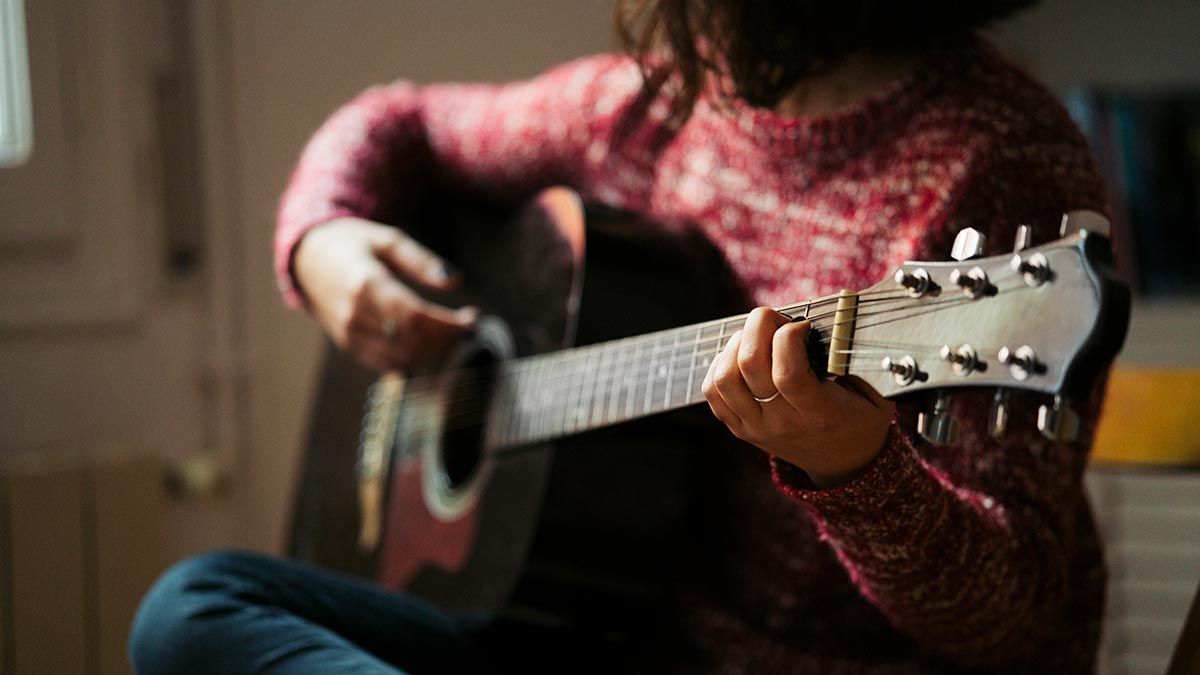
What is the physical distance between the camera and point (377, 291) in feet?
3.70

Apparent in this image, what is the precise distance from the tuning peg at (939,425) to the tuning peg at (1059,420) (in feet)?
0.16

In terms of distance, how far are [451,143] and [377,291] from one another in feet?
0.86

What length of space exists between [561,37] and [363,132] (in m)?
0.57

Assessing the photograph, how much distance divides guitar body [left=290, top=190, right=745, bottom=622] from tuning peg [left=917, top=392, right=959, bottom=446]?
1.12ft

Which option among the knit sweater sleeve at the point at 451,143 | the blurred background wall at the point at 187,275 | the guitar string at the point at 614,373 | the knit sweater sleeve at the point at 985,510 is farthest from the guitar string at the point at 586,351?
the blurred background wall at the point at 187,275

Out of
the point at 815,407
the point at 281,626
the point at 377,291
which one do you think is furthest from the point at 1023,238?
the point at 377,291

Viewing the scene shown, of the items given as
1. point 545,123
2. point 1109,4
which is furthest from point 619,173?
point 1109,4

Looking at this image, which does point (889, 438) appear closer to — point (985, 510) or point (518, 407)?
point (985, 510)

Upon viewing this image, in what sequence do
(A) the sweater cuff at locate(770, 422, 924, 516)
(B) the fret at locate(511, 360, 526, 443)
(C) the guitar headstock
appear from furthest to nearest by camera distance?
(B) the fret at locate(511, 360, 526, 443) → (A) the sweater cuff at locate(770, 422, 924, 516) → (C) the guitar headstock

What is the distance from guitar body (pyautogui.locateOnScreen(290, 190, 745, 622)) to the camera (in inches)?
36.6

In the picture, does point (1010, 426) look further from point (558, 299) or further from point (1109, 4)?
point (1109, 4)

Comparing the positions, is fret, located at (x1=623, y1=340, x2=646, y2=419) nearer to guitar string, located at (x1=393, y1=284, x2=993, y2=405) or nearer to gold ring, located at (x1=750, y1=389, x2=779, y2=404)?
guitar string, located at (x1=393, y1=284, x2=993, y2=405)

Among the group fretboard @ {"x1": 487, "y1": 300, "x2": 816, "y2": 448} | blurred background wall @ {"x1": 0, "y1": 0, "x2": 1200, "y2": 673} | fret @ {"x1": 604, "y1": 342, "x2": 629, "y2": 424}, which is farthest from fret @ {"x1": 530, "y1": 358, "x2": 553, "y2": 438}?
blurred background wall @ {"x1": 0, "y1": 0, "x2": 1200, "y2": 673}

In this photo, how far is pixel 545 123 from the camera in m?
1.19
